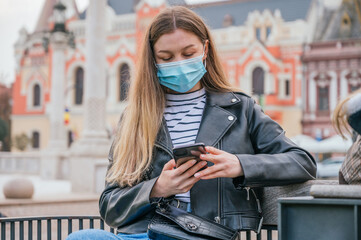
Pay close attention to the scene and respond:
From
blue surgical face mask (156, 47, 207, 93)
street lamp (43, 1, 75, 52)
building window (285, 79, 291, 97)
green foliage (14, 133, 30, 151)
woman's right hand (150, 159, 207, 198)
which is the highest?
street lamp (43, 1, 75, 52)

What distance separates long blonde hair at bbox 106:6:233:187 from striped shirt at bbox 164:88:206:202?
48mm

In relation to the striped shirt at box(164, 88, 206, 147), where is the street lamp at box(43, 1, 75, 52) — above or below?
above

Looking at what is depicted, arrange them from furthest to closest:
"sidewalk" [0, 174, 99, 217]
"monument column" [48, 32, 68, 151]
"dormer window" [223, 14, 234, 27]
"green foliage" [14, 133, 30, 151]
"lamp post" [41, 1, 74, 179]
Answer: "green foliage" [14, 133, 30, 151], "dormer window" [223, 14, 234, 27], "monument column" [48, 32, 68, 151], "lamp post" [41, 1, 74, 179], "sidewalk" [0, 174, 99, 217]

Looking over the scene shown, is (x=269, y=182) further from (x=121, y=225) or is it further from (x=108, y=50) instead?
(x=108, y=50)

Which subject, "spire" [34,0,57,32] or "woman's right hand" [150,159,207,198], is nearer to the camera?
"woman's right hand" [150,159,207,198]

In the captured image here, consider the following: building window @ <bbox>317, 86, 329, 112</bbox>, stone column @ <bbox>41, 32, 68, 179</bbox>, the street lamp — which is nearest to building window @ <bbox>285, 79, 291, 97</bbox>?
building window @ <bbox>317, 86, 329, 112</bbox>

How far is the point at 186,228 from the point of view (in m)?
2.15

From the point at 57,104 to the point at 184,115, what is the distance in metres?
20.9

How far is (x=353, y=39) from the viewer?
109 feet

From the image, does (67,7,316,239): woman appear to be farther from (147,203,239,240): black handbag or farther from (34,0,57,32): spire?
(34,0,57,32): spire

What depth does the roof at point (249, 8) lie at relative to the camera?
35438mm

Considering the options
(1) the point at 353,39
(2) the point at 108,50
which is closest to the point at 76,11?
(2) the point at 108,50

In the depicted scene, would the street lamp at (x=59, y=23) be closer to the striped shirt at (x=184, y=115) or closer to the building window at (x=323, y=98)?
the building window at (x=323, y=98)

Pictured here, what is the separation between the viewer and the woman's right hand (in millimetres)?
2129
